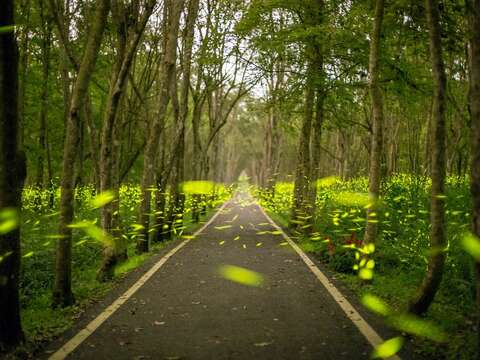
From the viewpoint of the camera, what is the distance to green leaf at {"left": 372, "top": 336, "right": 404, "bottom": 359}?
14.7ft

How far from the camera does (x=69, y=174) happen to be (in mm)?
6645

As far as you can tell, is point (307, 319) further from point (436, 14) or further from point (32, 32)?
point (32, 32)

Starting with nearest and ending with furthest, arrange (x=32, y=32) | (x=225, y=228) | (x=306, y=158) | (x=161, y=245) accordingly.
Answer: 1. (x=161, y=245)
2. (x=306, y=158)
3. (x=225, y=228)
4. (x=32, y=32)

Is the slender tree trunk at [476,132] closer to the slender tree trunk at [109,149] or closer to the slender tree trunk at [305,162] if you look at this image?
the slender tree trunk at [109,149]

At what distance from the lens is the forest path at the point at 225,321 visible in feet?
15.3

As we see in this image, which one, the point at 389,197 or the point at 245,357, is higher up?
the point at 389,197

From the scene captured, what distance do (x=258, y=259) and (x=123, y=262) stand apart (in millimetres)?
3034

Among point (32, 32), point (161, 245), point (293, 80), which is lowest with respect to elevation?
point (161, 245)

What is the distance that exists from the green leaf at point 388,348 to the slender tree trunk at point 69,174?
4.31 metres

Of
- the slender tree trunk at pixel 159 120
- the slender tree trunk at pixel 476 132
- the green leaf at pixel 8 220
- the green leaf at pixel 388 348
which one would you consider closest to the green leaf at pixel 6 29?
the green leaf at pixel 8 220

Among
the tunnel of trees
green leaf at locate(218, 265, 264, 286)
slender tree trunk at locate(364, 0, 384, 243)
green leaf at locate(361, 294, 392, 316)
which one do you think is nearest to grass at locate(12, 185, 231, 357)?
→ the tunnel of trees

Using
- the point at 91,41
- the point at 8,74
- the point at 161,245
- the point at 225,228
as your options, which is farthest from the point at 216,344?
the point at 225,228

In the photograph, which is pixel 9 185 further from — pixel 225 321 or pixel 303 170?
pixel 303 170

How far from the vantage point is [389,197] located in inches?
549
